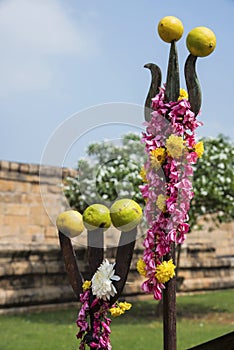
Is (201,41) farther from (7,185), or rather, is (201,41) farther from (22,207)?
(22,207)

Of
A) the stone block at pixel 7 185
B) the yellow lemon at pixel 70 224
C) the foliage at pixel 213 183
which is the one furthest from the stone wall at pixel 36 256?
the yellow lemon at pixel 70 224

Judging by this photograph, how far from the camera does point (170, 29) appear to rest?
275 centimetres

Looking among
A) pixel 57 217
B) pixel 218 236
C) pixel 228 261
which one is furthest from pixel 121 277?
pixel 218 236

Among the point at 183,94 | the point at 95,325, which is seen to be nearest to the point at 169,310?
the point at 95,325

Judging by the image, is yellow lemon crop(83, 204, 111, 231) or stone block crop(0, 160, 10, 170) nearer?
yellow lemon crop(83, 204, 111, 231)

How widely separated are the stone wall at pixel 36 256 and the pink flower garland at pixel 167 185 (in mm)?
4096

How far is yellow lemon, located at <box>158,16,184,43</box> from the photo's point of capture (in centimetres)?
275

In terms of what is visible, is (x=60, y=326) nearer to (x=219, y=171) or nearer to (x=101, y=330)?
(x=219, y=171)

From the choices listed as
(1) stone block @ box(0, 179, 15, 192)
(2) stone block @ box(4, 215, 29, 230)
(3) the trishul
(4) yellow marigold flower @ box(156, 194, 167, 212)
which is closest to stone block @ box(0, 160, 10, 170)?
(1) stone block @ box(0, 179, 15, 192)

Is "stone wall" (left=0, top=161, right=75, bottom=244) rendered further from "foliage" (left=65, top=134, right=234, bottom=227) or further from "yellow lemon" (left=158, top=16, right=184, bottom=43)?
"yellow lemon" (left=158, top=16, right=184, bottom=43)

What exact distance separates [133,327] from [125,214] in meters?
4.92

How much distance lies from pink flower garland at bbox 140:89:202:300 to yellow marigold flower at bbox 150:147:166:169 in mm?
15

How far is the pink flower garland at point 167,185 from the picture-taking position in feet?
8.91

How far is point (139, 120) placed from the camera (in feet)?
9.04
